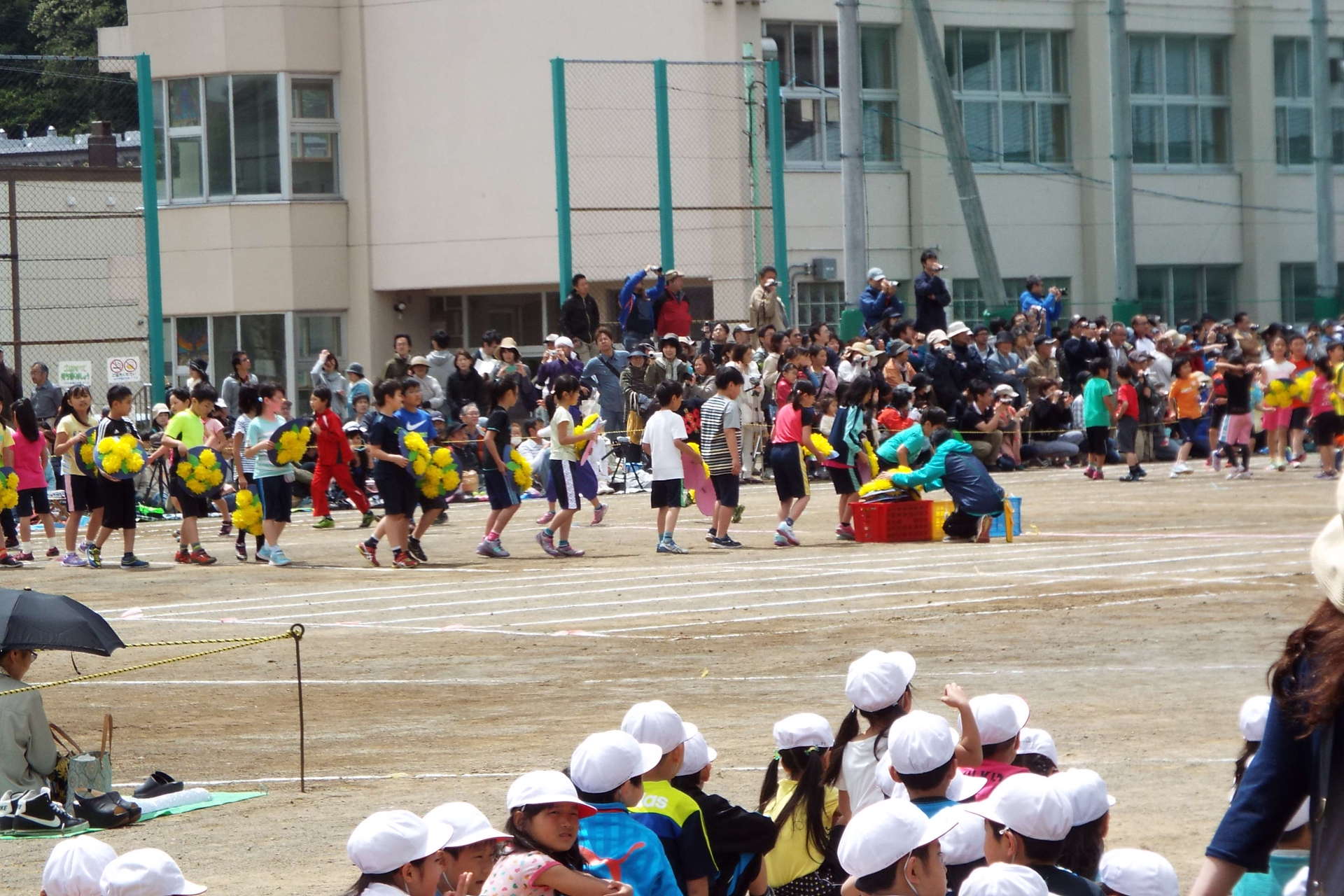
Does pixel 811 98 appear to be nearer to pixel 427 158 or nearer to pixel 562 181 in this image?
pixel 427 158

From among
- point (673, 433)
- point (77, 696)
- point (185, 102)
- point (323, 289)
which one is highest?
point (185, 102)

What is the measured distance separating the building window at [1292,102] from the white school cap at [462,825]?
1750 inches

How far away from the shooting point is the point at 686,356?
2925cm

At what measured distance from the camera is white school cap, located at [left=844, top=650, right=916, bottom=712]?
21.0ft

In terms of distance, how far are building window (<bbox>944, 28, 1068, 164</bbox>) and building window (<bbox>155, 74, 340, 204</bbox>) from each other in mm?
13251

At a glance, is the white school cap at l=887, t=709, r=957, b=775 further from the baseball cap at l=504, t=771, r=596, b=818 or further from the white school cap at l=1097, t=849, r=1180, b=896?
the baseball cap at l=504, t=771, r=596, b=818

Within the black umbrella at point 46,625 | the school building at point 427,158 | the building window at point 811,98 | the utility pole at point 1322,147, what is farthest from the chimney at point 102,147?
the black umbrella at point 46,625

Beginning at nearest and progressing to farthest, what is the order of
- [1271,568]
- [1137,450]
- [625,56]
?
[1271,568]
[1137,450]
[625,56]

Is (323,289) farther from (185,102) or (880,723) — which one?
(880,723)

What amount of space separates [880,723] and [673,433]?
14.0 m

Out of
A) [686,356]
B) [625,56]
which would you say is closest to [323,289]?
[625,56]

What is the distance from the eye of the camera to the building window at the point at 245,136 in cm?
3747

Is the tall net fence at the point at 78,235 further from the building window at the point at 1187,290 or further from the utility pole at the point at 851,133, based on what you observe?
the building window at the point at 1187,290

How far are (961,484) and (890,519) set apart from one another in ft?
3.45
